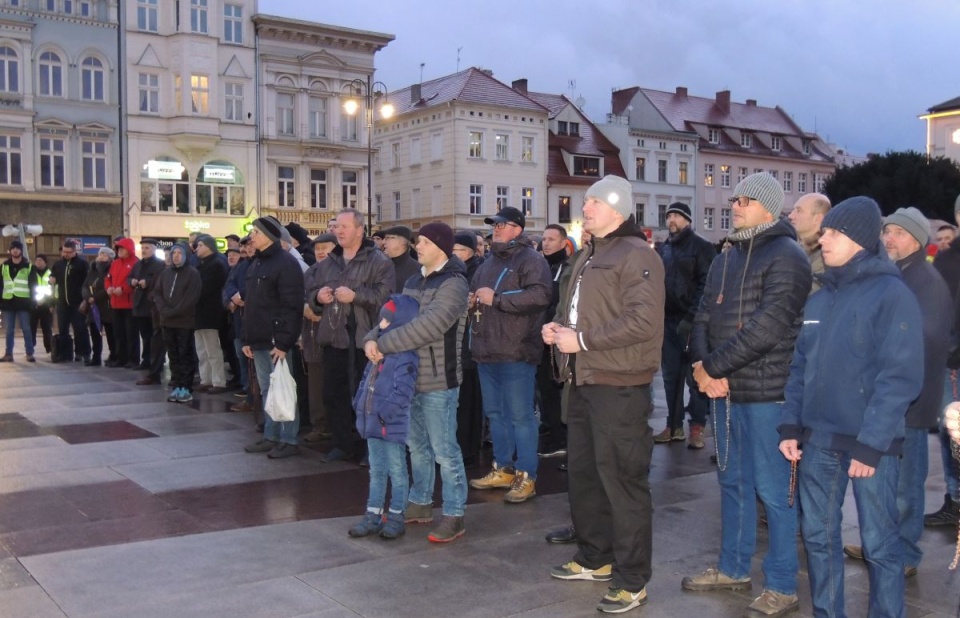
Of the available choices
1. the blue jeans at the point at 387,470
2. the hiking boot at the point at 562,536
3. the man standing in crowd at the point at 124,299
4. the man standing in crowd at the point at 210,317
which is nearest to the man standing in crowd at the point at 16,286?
the man standing in crowd at the point at 124,299

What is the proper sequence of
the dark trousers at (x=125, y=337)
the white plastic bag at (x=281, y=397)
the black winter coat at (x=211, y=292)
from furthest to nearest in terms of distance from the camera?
1. the dark trousers at (x=125, y=337)
2. the black winter coat at (x=211, y=292)
3. the white plastic bag at (x=281, y=397)

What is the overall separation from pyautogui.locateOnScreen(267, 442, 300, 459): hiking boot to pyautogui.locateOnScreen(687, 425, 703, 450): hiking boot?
3852 mm

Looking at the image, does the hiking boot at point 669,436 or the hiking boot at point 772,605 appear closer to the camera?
the hiking boot at point 772,605

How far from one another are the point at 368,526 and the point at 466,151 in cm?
4648

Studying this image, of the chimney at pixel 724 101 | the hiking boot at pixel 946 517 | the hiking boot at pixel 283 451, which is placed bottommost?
the hiking boot at pixel 946 517

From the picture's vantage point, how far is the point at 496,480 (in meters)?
7.67

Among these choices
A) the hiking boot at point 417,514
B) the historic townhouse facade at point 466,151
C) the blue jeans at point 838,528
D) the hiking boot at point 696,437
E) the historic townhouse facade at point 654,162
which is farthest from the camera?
the historic townhouse facade at point 654,162

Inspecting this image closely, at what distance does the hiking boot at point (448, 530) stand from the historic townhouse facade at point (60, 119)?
3741 cm

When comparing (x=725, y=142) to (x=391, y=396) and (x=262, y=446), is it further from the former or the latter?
(x=391, y=396)

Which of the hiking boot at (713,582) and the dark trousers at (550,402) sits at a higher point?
the dark trousers at (550,402)

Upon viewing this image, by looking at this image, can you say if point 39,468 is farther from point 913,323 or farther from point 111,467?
point 913,323

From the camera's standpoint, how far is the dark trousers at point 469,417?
852 centimetres

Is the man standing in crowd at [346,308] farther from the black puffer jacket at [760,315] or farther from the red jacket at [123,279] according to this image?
the red jacket at [123,279]

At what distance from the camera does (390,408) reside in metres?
6.05
